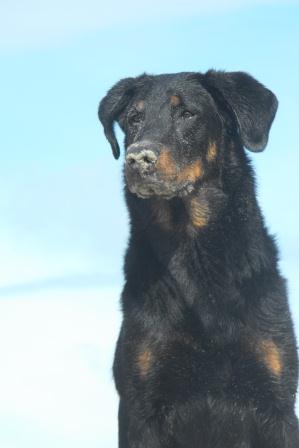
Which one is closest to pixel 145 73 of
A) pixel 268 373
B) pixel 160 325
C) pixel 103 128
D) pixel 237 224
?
pixel 103 128

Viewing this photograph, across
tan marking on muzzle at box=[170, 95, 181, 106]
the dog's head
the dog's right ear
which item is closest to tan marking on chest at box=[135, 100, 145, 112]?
the dog's head

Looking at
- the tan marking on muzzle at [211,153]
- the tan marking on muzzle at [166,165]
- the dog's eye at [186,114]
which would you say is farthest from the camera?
the dog's eye at [186,114]

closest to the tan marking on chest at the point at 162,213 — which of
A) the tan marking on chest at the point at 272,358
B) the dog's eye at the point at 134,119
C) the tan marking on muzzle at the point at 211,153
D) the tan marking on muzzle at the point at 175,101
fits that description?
the tan marking on muzzle at the point at 211,153

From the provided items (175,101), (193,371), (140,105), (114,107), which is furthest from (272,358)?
(114,107)

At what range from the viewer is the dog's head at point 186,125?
505cm

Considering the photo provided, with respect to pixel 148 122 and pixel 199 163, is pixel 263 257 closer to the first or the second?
pixel 199 163

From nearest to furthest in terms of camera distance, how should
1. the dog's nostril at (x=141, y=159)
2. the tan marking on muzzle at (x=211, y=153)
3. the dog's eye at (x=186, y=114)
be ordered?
the dog's nostril at (x=141, y=159), the tan marking on muzzle at (x=211, y=153), the dog's eye at (x=186, y=114)

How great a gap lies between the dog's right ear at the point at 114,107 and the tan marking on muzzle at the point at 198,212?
90 cm

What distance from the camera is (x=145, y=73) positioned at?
6262mm

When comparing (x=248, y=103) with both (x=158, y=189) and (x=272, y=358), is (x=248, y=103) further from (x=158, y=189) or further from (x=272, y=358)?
(x=272, y=358)

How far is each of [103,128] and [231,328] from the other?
202 cm

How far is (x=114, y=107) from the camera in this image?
611 centimetres

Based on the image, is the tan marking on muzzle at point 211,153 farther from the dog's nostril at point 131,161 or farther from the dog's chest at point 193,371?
the dog's chest at point 193,371

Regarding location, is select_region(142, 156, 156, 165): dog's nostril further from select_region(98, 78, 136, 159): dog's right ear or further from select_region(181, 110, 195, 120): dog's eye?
select_region(98, 78, 136, 159): dog's right ear
